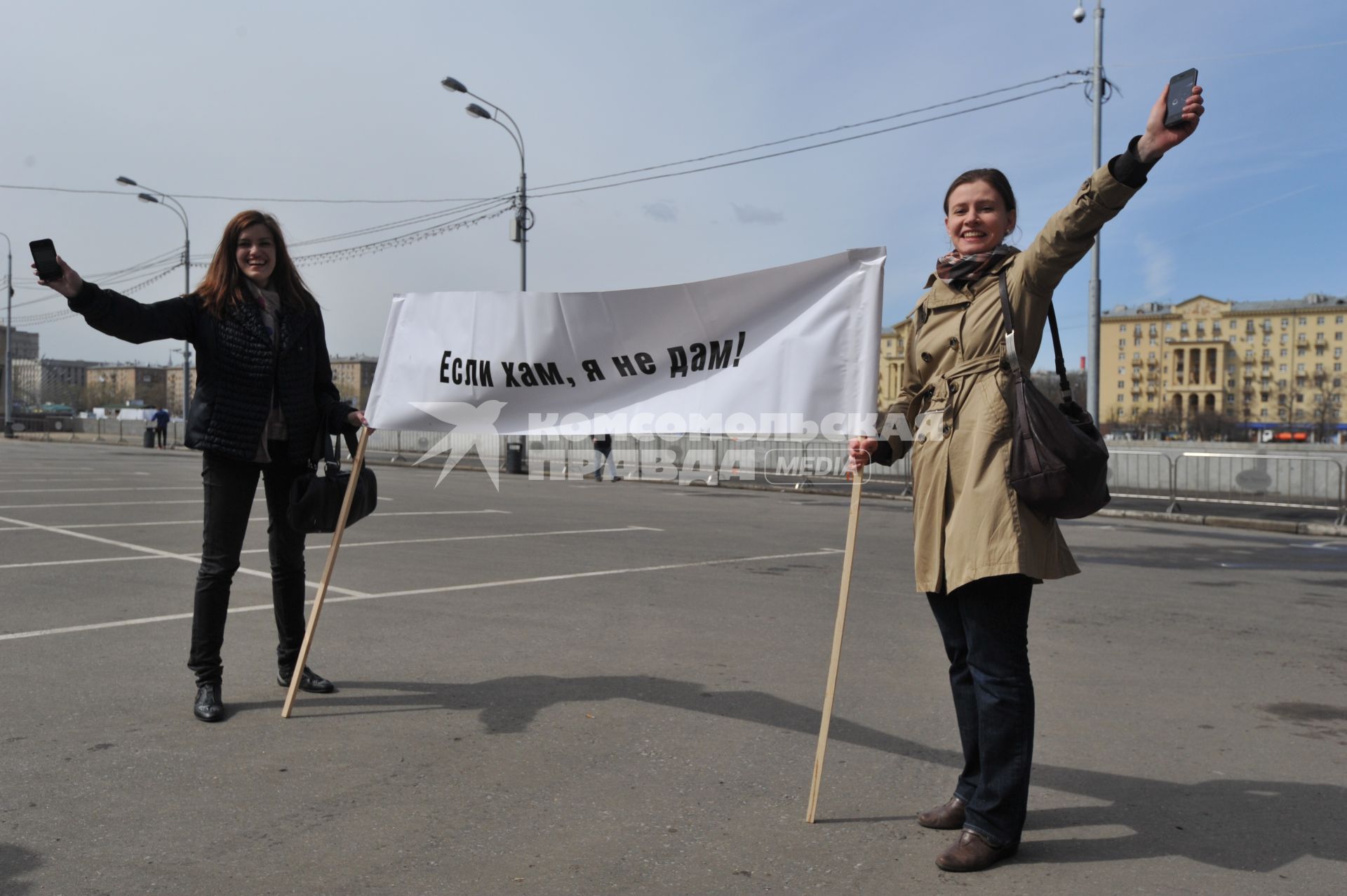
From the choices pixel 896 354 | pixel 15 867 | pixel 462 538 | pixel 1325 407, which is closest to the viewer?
pixel 15 867

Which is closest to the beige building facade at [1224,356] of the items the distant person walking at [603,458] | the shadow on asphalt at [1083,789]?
the distant person walking at [603,458]

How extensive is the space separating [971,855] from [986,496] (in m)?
1.02

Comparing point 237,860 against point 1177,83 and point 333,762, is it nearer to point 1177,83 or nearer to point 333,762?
point 333,762

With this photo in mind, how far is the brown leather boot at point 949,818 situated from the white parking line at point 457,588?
191 inches

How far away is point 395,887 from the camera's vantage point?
2789 mm

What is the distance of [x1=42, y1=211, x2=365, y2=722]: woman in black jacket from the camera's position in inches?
169

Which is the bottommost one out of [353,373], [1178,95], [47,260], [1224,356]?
[47,260]

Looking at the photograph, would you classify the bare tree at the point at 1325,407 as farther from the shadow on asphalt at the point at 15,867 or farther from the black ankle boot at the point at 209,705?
the shadow on asphalt at the point at 15,867

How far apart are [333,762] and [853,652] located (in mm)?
3134

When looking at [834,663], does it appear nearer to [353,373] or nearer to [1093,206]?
[1093,206]

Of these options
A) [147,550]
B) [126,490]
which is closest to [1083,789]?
[147,550]

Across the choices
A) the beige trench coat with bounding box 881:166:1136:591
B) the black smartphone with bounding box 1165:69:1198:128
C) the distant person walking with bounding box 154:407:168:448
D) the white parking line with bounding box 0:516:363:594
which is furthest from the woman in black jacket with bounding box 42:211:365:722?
the distant person walking with bounding box 154:407:168:448

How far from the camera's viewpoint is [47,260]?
370 centimetres

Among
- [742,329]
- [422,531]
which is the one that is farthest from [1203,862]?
[422,531]
